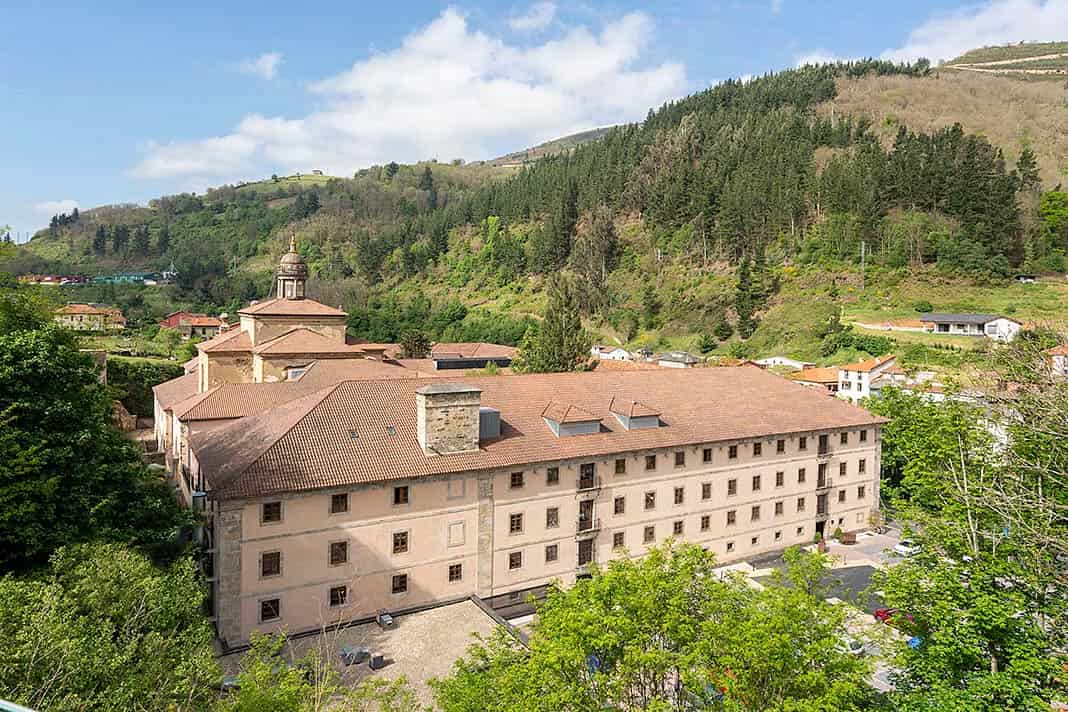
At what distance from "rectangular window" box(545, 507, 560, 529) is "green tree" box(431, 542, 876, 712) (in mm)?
14245

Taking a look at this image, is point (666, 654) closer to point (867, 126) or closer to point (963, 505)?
point (963, 505)

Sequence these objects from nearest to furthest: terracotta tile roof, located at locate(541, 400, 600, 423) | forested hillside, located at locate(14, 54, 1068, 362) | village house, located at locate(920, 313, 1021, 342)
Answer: terracotta tile roof, located at locate(541, 400, 600, 423) < village house, located at locate(920, 313, 1021, 342) < forested hillside, located at locate(14, 54, 1068, 362)

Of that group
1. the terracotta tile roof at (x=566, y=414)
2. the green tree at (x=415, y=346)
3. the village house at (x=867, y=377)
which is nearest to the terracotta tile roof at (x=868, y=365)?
the village house at (x=867, y=377)

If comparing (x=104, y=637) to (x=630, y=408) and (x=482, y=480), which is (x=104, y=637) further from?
(x=630, y=408)

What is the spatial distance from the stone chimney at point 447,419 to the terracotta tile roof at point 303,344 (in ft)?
72.1

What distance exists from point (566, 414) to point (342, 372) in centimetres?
1836

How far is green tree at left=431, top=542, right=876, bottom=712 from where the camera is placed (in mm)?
14195

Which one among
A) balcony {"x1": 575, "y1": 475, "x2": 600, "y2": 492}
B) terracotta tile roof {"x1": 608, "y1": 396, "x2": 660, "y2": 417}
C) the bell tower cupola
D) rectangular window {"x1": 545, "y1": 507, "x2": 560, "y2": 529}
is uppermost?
the bell tower cupola

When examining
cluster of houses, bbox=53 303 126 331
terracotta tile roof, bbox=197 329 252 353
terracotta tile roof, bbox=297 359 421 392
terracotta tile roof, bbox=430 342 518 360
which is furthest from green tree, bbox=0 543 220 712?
cluster of houses, bbox=53 303 126 331

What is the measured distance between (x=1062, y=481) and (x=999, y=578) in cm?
383

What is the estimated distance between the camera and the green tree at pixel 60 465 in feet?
62.2

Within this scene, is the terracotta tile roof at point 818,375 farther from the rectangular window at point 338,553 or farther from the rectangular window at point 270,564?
the rectangular window at point 270,564

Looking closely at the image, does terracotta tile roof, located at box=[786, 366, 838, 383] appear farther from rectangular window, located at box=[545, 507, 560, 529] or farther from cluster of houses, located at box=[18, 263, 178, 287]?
cluster of houses, located at box=[18, 263, 178, 287]

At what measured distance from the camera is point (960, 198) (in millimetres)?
93375
